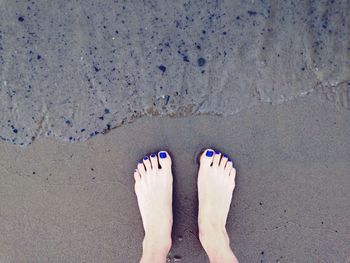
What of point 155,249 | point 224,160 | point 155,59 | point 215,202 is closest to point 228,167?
point 224,160

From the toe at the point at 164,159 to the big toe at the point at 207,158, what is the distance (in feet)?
0.63

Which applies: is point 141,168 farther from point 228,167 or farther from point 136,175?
point 228,167

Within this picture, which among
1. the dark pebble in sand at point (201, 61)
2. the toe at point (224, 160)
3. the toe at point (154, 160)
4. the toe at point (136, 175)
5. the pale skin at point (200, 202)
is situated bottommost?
the pale skin at point (200, 202)

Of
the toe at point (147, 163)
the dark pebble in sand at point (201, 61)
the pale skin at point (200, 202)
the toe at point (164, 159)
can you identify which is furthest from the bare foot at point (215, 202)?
the dark pebble in sand at point (201, 61)

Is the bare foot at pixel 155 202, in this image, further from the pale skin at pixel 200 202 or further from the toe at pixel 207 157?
the toe at pixel 207 157

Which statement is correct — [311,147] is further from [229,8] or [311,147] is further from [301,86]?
[229,8]

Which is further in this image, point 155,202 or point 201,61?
point 155,202

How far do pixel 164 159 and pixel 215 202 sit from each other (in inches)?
15.7

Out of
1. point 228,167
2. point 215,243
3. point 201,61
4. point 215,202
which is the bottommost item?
point 215,243

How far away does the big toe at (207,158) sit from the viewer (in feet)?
7.38

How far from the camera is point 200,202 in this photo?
2297 mm

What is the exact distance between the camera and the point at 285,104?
2215 millimetres

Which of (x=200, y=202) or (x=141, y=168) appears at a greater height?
(x=141, y=168)

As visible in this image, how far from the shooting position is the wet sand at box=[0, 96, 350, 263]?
2.22 m
